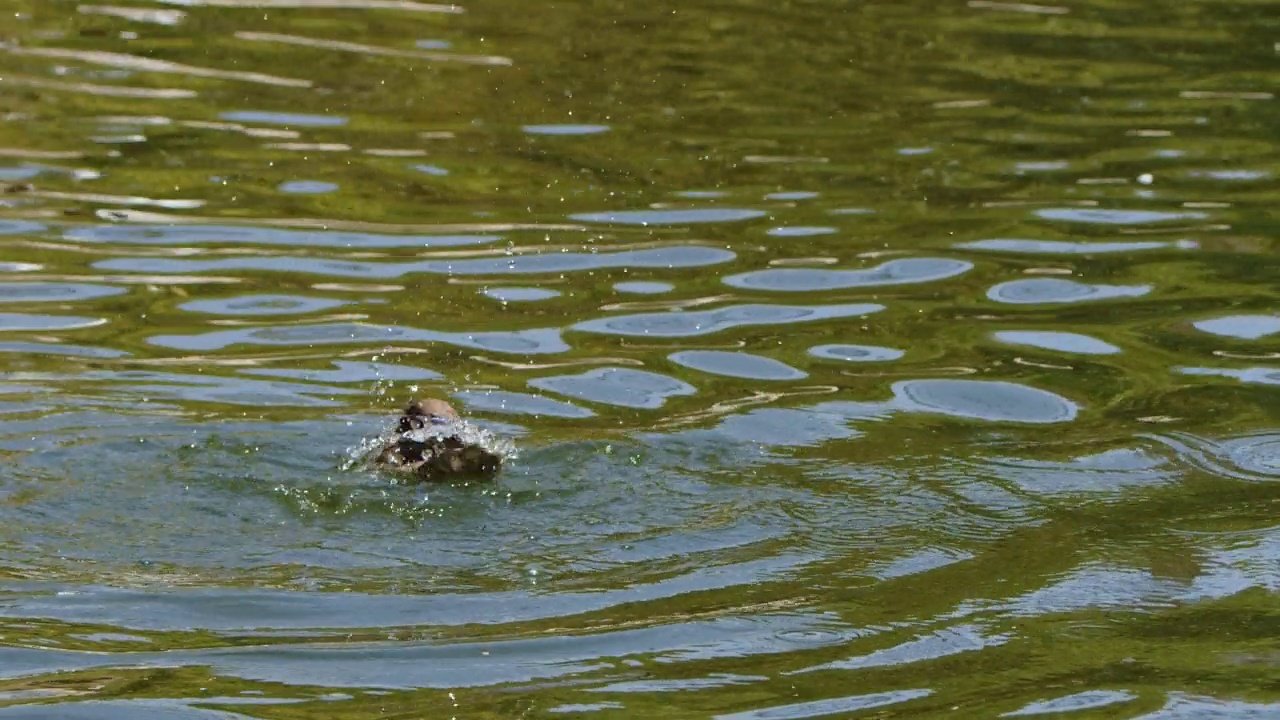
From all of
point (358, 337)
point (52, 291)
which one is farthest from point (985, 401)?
point (52, 291)

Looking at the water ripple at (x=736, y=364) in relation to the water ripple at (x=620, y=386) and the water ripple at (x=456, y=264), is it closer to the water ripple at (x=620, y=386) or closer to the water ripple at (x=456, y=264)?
the water ripple at (x=620, y=386)

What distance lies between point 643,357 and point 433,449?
2.10 m

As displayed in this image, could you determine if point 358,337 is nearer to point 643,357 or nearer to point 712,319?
point 643,357

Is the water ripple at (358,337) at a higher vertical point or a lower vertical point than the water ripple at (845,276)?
lower

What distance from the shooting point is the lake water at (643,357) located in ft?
22.2

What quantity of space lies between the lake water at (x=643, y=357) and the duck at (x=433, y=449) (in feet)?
0.35

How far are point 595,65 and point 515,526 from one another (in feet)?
27.3

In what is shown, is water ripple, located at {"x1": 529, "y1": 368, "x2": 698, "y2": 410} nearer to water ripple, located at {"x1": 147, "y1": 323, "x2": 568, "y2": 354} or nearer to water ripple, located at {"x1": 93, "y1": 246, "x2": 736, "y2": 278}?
water ripple, located at {"x1": 147, "y1": 323, "x2": 568, "y2": 354}

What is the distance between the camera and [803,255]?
38.6ft

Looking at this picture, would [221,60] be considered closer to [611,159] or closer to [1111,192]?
[611,159]

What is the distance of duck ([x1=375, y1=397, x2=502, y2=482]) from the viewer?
26.9ft

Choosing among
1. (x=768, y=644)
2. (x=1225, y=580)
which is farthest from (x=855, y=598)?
(x=1225, y=580)

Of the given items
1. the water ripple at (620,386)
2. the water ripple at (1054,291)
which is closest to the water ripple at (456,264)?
the water ripple at (1054,291)

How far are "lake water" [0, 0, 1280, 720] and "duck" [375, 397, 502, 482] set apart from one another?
105 millimetres
